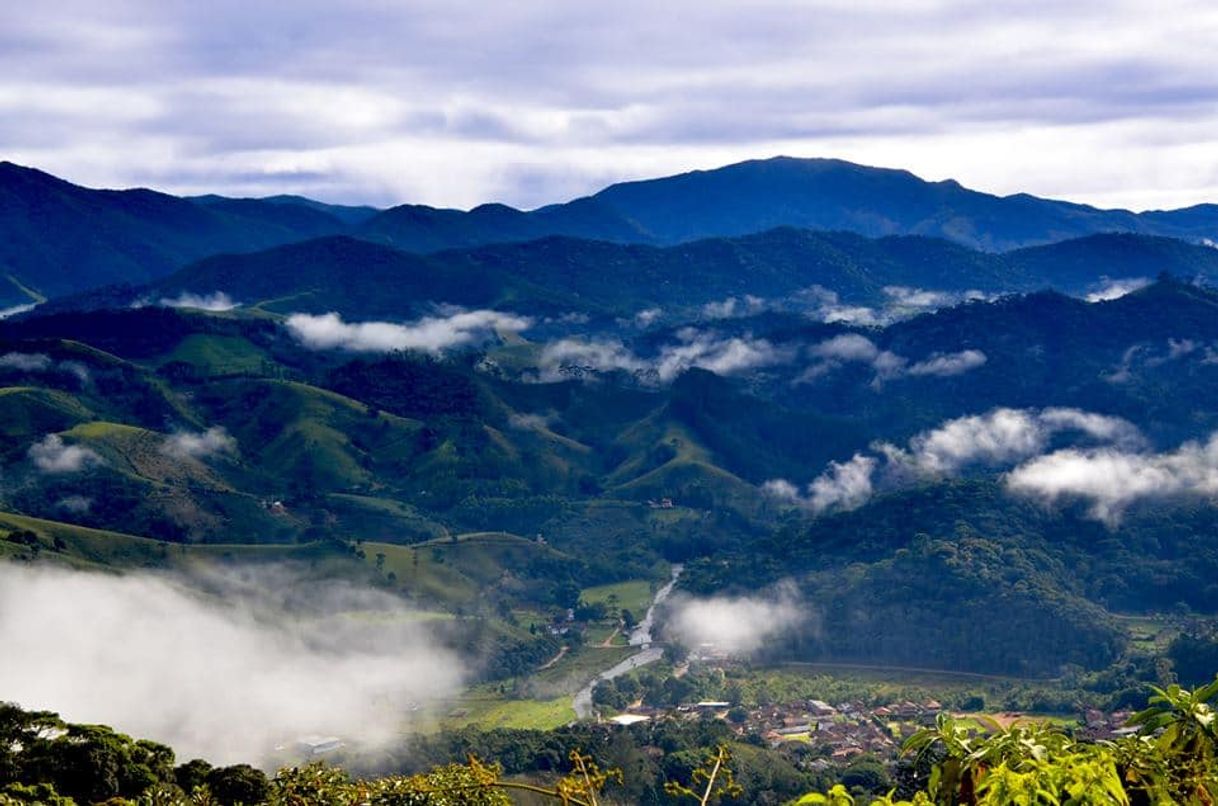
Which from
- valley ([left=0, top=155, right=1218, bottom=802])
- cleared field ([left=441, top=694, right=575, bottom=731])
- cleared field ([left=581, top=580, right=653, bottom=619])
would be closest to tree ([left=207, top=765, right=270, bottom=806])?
valley ([left=0, top=155, right=1218, bottom=802])

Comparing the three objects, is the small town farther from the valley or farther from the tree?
the tree

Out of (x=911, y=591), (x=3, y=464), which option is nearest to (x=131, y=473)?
(x=3, y=464)

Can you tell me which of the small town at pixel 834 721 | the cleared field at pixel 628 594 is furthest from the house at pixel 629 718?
the cleared field at pixel 628 594

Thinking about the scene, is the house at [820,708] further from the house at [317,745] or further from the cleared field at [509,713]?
the house at [317,745]

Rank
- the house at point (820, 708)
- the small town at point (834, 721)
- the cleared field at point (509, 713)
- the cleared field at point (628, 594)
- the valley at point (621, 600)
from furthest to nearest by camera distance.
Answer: the cleared field at point (628, 594) → the cleared field at point (509, 713) → the house at point (820, 708) → the valley at point (621, 600) → the small town at point (834, 721)

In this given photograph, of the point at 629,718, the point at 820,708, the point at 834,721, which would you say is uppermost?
the point at 834,721

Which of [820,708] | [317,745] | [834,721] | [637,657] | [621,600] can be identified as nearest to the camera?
[317,745]

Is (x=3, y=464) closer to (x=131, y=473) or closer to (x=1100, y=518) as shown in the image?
(x=131, y=473)

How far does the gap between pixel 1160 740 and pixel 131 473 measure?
18445 cm

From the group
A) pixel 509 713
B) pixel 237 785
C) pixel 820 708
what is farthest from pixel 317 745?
pixel 237 785

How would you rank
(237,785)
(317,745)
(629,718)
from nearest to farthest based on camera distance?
(237,785), (317,745), (629,718)

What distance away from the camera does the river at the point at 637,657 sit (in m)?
117

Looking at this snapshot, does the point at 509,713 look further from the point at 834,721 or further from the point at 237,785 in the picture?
the point at 237,785

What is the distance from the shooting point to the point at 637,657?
133500mm
